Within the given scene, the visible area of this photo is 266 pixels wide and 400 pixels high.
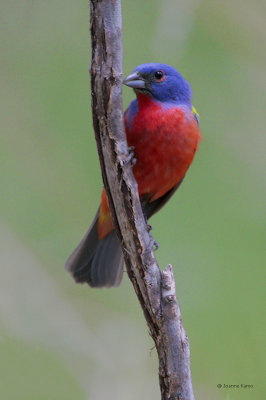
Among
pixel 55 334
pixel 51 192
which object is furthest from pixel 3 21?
pixel 55 334

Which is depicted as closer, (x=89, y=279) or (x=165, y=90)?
(x=165, y=90)

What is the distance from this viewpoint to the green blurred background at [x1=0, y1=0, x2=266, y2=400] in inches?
164

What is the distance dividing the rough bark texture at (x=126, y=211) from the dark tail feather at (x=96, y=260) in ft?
5.22

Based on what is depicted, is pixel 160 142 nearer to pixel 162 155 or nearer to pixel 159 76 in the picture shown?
pixel 162 155

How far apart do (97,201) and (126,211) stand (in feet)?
8.33

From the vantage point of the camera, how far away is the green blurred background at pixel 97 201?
4.18 metres

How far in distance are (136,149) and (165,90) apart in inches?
20.4

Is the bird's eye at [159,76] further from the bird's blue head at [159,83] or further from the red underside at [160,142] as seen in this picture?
the red underside at [160,142]

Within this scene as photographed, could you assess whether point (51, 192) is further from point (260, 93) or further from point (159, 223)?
point (260, 93)

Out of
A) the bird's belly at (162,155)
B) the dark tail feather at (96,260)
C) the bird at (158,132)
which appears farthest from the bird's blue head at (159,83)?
the dark tail feather at (96,260)

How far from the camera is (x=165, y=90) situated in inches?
155

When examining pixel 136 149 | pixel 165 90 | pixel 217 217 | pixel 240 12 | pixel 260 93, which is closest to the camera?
pixel 136 149

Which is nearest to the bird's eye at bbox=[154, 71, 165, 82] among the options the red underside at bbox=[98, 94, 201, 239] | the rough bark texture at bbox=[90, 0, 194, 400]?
the red underside at bbox=[98, 94, 201, 239]

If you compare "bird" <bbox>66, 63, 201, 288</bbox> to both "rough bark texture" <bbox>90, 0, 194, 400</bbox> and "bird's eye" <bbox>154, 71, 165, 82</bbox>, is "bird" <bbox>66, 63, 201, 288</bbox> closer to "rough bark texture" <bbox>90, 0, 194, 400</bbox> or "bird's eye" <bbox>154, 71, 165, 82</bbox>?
"bird's eye" <bbox>154, 71, 165, 82</bbox>
